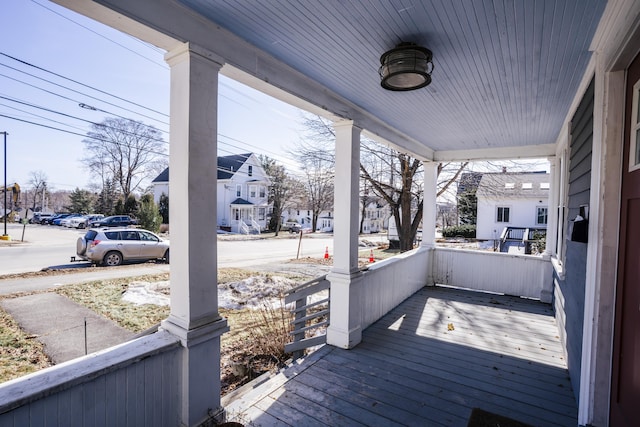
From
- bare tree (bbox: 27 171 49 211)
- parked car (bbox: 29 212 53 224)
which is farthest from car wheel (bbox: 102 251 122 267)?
bare tree (bbox: 27 171 49 211)

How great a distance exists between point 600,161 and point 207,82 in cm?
258

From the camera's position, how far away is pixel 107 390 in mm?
1591

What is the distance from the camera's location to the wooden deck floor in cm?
237

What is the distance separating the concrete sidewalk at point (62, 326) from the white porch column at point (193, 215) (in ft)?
7.72

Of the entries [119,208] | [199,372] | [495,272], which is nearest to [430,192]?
[495,272]

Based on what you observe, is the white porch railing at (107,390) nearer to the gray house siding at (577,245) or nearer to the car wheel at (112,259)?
the gray house siding at (577,245)

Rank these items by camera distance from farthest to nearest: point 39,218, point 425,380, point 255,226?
1. point 39,218
2. point 255,226
3. point 425,380

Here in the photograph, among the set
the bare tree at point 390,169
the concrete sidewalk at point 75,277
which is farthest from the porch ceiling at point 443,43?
the concrete sidewalk at point 75,277

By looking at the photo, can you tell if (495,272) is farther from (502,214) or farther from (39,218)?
(39,218)

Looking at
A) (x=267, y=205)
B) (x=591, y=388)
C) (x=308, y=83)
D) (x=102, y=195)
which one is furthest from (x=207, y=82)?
(x=102, y=195)

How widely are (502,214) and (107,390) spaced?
2199cm

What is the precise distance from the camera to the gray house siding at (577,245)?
245 cm

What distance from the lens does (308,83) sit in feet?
9.15

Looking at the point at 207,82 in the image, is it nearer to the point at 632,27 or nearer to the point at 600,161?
the point at 632,27
